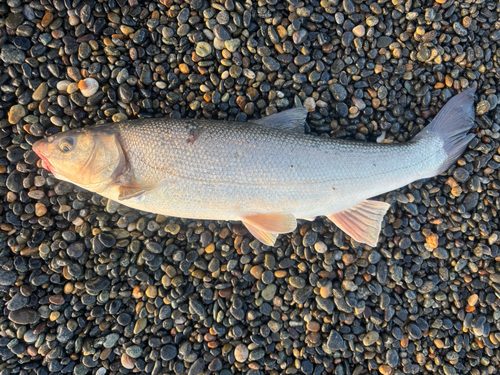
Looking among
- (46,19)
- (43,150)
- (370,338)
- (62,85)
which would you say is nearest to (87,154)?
(43,150)

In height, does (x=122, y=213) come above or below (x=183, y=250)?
above

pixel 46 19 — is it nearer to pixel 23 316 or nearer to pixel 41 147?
pixel 41 147

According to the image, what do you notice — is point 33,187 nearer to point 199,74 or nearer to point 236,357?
point 199,74

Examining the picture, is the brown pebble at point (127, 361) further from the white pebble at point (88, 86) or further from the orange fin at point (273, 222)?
the white pebble at point (88, 86)

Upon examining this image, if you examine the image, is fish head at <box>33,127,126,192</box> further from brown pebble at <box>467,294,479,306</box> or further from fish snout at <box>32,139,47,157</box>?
brown pebble at <box>467,294,479,306</box>

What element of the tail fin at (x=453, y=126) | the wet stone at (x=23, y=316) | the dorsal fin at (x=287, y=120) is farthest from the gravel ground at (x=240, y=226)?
the dorsal fin at (x=287, y=120)

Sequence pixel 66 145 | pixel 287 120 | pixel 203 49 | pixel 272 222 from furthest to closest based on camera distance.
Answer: pixel 203 49, pixel 287 120, pixel 272 222, pixel 66 145

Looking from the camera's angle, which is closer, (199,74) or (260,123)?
(260,123)

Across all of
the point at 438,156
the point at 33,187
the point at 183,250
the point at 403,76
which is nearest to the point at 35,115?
the point at 33,187
